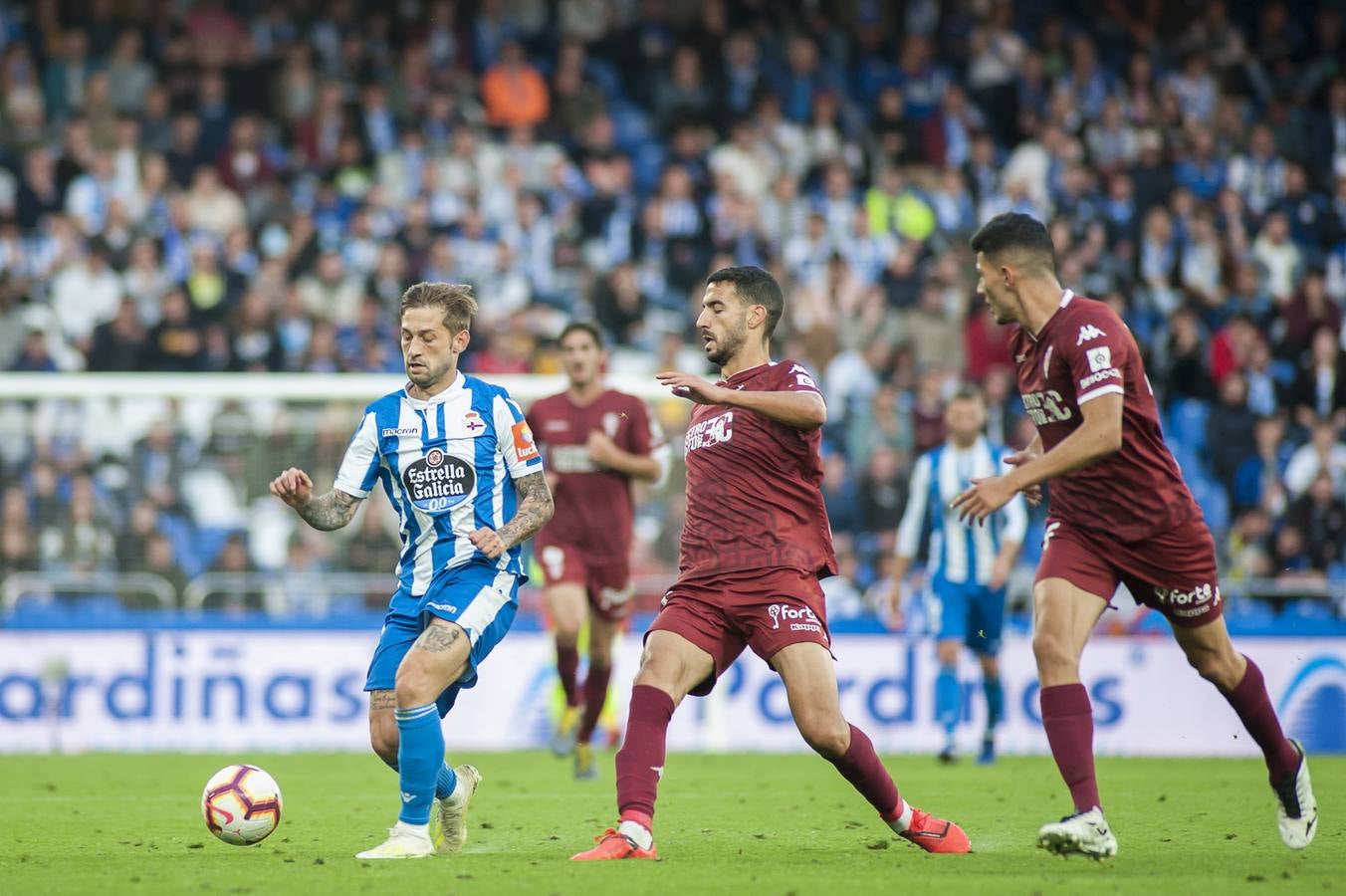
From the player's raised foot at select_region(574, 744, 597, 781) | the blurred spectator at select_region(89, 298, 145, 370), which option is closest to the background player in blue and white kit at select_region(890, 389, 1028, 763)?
the player's raised foot at select_region(574, 744, 597, 781)

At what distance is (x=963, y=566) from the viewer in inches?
518

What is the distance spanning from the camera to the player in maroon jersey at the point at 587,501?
1235cm

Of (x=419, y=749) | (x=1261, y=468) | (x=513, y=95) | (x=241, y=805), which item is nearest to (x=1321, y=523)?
(x=1261, y=468)

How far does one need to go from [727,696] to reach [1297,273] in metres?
9.37

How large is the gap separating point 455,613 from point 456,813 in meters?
0.87

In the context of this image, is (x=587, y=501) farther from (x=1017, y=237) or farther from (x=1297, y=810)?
(x=1297, y=810)

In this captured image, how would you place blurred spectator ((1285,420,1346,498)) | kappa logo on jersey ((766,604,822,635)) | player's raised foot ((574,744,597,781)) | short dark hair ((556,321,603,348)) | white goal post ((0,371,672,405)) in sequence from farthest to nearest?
blurred spectator ((1285,420,1346,498)), white goal post ((0,371,672,405)), short dark hair ((556,321,603,348)), player's raised foot ((574,744,597,781)), kappa logo on jersey ((766,604,822,635))

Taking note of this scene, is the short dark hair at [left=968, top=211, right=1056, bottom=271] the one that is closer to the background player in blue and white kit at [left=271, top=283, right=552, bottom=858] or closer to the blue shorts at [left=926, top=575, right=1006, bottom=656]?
the background player in blue and white kit at [left=271, top=283, right=552, bottom=858]

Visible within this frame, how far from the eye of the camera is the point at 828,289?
63.2 feet

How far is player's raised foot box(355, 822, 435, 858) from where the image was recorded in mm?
6988

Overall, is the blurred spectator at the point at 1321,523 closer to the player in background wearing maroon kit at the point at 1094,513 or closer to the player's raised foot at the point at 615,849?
the player in background wearing maroon kit at the point at 1094,513

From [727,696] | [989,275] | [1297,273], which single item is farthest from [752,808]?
[1297,273]

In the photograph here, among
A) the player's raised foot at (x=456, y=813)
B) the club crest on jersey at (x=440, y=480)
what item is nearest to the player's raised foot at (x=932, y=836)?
the player's raised foot at (x=456, y=813)

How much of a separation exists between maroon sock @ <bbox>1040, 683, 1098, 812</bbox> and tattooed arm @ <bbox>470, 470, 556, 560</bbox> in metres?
2.08
